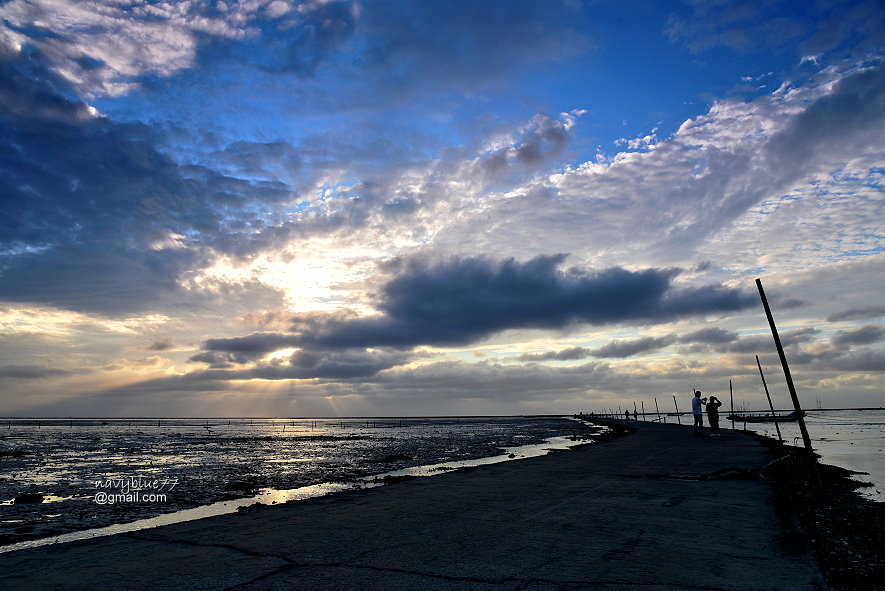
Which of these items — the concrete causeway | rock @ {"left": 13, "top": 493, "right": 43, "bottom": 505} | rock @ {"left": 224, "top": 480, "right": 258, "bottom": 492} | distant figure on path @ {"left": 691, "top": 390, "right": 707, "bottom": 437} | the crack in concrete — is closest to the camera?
the crack in concrete

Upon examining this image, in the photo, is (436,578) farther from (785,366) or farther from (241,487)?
(241,487)

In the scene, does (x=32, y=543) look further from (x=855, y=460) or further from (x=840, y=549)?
(x=855, y=460)

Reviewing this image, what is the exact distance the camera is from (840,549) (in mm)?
6582

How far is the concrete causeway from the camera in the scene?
5.36 m

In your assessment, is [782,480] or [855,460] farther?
[855,460]

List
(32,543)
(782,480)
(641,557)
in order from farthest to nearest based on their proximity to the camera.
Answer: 1. (782,480)
2. (32,543)
3. (641,557)

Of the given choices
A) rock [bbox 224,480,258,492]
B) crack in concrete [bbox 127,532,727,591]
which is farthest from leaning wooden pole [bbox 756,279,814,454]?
rock [bbox 224,480,258,492]

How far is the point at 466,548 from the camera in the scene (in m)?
6.71

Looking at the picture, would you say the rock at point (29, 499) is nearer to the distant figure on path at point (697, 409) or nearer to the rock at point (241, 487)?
the rock at point (241, 487)

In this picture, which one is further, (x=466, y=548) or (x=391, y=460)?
(x=391, y=460)

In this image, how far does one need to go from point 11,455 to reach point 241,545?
35285 millimetres

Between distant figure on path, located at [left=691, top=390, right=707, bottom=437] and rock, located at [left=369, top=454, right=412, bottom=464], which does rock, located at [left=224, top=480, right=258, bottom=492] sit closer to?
rock, located at [left=369, top=454, right=412, bottom=464]

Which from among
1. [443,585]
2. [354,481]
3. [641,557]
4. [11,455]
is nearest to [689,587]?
[641,557]

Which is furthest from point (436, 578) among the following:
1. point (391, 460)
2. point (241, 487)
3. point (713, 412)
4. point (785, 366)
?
point (713, 412)
